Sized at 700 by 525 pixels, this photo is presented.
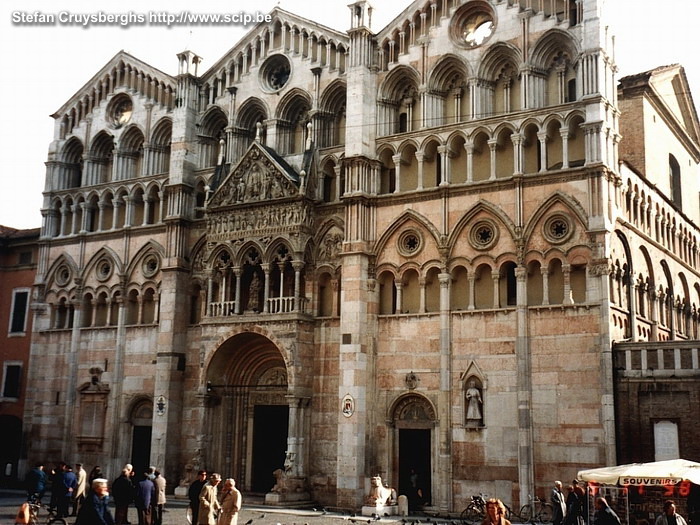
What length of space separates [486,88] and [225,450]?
17.8 meters

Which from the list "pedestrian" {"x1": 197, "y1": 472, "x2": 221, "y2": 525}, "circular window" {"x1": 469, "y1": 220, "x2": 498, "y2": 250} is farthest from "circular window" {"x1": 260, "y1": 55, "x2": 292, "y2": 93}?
"pedestrian" {"x1": 197, "y1": 472, "x2": 221, "y2": 525}

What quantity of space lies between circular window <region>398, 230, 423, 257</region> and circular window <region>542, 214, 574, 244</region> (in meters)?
4.86

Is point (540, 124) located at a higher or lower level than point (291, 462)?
higher

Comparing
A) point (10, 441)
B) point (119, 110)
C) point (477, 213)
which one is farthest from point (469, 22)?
point (10, 441)

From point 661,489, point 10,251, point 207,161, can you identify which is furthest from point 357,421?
point 10,251

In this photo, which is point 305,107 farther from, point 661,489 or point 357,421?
point 661,489

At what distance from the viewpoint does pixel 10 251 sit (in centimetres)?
4566

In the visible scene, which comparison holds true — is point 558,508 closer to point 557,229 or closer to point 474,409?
point 474,409

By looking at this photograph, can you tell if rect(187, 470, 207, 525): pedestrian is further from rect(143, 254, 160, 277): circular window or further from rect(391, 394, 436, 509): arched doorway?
rect(143, 254, 160, 277): circular window

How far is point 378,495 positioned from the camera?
28672mm

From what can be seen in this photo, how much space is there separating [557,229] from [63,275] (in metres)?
24.7

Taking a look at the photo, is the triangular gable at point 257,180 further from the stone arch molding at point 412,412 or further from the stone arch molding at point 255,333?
the stone arch molding at point 412,412

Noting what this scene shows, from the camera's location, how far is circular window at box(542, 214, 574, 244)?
28641 mm

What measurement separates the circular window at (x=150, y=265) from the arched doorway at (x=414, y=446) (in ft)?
45.4
